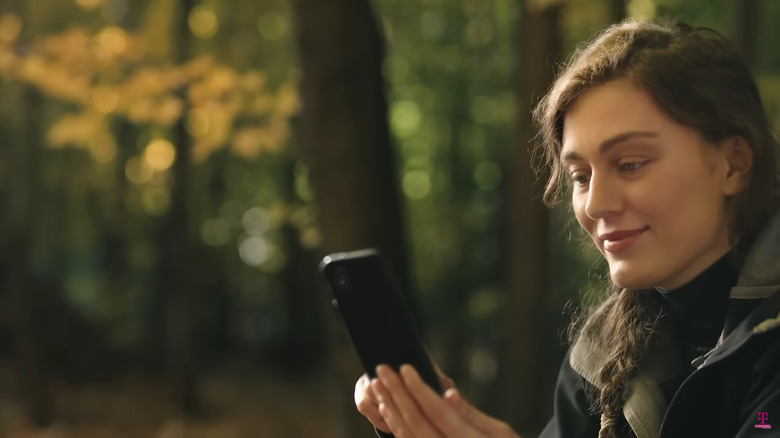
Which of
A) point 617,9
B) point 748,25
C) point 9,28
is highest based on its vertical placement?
point 9,28

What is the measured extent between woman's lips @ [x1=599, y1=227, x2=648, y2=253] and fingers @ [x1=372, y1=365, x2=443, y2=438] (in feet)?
1.69

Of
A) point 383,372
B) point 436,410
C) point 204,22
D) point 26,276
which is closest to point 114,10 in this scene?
point 204,22

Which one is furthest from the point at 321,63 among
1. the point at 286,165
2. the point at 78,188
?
the point at 78,188

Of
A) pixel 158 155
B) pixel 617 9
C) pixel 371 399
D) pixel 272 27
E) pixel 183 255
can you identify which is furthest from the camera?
pixel 158 155

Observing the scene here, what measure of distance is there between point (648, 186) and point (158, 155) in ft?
39.4

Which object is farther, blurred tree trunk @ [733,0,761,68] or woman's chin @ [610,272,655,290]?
blurred tree trunk @ [733,0,761,68]

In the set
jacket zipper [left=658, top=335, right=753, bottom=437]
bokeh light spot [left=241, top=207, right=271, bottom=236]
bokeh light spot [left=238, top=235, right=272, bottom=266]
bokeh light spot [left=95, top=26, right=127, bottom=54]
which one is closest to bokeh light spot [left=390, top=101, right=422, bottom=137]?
bokeh light spot [left=241, top=207, right=271, bottom=236]

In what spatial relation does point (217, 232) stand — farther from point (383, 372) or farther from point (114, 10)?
point (383, 372)

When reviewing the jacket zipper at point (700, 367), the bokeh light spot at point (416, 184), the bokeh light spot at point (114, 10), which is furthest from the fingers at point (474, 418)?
the bokeh light spot at point (416, 184)

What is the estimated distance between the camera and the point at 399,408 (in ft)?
6.25

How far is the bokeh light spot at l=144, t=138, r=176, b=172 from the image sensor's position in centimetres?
1258

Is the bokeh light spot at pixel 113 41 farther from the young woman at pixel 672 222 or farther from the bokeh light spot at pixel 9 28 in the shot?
the young woman at pixel 672 222

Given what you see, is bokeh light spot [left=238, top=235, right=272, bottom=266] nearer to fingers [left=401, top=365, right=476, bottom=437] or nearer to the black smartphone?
the black smartphone

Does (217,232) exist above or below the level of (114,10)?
below
